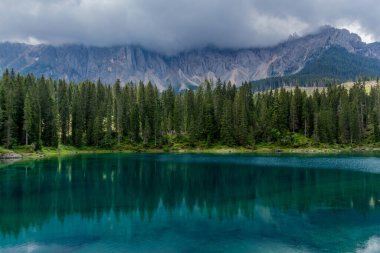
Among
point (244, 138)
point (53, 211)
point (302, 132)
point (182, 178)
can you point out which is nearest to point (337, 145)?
point (302, 132)

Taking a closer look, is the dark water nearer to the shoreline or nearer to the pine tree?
the shoreline

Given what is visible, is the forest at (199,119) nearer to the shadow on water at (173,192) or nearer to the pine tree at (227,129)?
the pine tree at (227,129)

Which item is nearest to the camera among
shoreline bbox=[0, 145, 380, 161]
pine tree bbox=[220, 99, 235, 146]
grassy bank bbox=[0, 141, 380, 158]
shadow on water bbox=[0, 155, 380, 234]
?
shadow on water bbox=[0, 155, 380, 234]

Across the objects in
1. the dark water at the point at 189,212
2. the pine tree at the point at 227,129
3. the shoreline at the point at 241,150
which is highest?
the pine tree at the point at 227,129

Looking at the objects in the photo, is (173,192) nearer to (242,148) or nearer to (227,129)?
(242,148)

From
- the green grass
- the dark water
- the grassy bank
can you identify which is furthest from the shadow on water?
the green grass

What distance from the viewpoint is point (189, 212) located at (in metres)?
40.7

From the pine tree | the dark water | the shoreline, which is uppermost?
the pine tree

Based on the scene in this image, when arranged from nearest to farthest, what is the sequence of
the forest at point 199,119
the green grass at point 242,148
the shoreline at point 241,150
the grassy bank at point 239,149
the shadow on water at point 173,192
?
1. the shadow on water at point 173,192
2. the shoreline at point 241,150
3. the grassy bank at point 239,149
4. the green grass at point 242,148
5. the forest at point 199,119

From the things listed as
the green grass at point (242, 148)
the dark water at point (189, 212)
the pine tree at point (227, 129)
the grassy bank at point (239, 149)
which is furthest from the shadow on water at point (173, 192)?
the pine tree at point (227, 129)

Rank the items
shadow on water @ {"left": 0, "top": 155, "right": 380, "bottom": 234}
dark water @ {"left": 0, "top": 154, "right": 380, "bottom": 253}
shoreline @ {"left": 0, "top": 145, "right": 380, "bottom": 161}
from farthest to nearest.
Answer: shoreline @ {"left": 0, "top": 145, "right": 380, "bottom": 161} < shadow on water @ {"left": 0, "top": 155, "right": 380, "bottom": 234} < dark water @ {"left": 0, "top": 154, "right": 380, "bottom": 253}

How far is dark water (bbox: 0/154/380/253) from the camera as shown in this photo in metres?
29.5

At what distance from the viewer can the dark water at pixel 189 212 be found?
96.8ft

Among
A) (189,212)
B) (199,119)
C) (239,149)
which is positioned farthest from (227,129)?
(189,212)
